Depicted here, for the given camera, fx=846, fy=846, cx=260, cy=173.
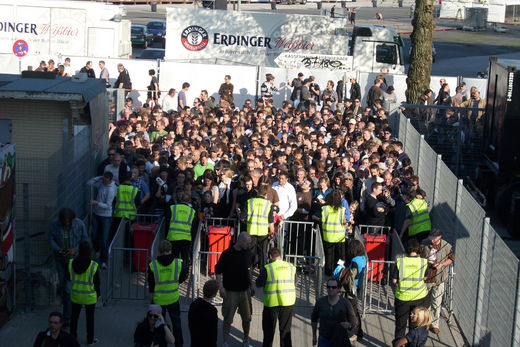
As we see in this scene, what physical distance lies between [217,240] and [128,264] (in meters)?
1.61

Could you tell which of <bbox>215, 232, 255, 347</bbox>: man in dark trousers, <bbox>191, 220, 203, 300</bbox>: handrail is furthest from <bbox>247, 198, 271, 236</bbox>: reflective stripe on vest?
<bbox>215, 232, 255, 347</bbox>: man in dark trousers

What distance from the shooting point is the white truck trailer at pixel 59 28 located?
30703 millimetres

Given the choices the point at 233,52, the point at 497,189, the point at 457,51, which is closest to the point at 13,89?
the point at 497,189

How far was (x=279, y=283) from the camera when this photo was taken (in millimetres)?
10711

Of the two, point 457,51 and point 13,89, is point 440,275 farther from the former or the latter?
point 457,51

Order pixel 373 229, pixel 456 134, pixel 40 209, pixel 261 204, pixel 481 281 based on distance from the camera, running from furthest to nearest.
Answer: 1. pixel 456 134
2. pixel 373 229
3. pixel 40 209
4. pixel 261 204
5. pixel 481 281

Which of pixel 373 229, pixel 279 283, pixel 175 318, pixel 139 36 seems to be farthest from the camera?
pixel 139 36

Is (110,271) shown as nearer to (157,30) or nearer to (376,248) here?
(376,248)

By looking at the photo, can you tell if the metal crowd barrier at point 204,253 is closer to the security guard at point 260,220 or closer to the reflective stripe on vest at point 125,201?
the security guard at point 260,220

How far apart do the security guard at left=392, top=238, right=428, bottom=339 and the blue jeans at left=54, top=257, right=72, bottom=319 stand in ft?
14.4

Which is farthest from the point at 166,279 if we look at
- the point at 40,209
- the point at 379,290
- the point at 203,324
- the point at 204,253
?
the point at 379,290

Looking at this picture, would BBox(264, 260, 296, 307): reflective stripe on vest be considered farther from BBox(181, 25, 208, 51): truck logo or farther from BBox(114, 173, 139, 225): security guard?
BBox(181, 25, 208, 51): truck logo

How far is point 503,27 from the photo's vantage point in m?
68.2

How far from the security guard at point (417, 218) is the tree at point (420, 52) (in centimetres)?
1160
